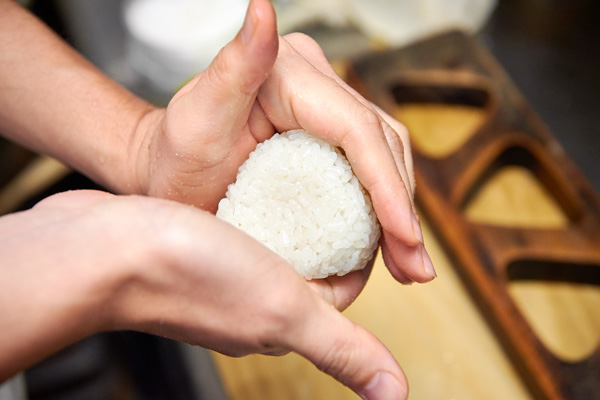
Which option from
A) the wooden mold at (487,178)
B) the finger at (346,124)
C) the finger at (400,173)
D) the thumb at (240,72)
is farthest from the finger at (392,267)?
the wooden mold at (487,178)

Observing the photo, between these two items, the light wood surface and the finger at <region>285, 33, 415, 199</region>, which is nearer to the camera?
the finger at <region>285, 33, 415, 199</region>

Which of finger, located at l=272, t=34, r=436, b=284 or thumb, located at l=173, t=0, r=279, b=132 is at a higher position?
thumb, located at l=173, t=0, r=279, b=132

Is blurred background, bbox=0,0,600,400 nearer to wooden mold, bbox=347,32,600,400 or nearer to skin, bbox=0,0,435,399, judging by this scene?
wooden mold, bbox=347,32,600,400

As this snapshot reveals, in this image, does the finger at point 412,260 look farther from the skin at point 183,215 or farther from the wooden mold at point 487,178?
the wooden mold at point 487,178

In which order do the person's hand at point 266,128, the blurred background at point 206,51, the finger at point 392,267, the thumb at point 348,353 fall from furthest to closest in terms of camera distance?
the blurred background at point 206,51 < the finger at point 392,267 < the person's hand at point 266,128 < the thumb at point 348,353

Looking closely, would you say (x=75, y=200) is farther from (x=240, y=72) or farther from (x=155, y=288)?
(x=240, y=72)

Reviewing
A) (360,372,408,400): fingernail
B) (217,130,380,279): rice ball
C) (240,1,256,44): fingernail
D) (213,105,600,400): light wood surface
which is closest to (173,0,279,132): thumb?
(240,1,256,44): fingernail

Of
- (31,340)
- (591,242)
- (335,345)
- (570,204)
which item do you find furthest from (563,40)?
(31,340)

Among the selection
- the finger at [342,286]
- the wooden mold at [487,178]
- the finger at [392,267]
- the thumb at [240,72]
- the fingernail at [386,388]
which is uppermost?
the thumb at [240,72]
